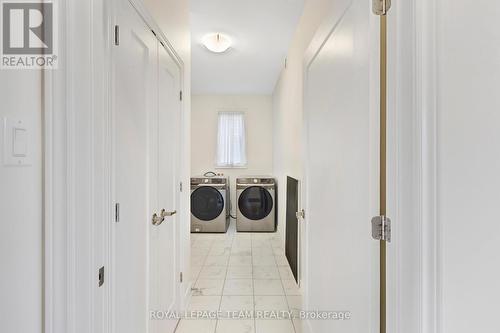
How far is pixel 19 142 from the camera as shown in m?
0.61

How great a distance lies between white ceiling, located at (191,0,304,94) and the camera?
7.90 feet

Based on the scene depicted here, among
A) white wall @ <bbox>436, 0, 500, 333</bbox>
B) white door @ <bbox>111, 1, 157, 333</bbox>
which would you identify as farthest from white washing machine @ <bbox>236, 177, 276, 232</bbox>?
white wall @ <bbox>436, 0, 500, 333</bbox>

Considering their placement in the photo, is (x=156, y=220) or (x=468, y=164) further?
(x=156, y=220)

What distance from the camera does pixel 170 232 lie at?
1.84 meters

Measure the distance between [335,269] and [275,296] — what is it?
55.1 inches

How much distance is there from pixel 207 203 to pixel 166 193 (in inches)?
110

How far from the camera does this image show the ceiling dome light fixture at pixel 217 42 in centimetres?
295

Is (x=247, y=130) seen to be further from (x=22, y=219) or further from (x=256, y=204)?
(x=22, y=219)

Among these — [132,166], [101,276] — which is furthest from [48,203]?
[132,166]

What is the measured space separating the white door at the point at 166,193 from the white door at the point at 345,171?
918mm

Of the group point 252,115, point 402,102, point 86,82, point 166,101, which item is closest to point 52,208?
point 86,82

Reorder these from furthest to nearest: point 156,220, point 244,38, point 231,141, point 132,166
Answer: point 231,141 < point 244,38 < point 156,220 < point 132,166

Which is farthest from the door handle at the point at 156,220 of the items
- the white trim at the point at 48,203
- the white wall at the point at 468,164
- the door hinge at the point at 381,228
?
the white wall at the point at 468,164

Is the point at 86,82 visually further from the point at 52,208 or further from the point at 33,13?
the point at 52,208
